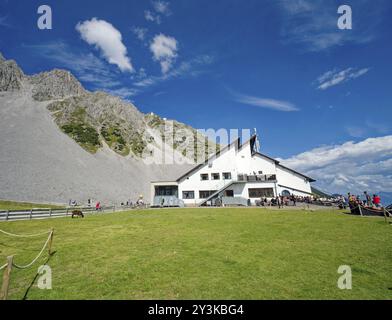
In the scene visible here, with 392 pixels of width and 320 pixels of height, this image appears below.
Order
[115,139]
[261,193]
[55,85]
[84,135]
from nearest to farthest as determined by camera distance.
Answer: [261,193] < [84,135] < [115,139] < [55,85]

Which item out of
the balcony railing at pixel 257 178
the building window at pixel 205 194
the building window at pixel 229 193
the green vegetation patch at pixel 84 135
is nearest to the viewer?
the balcony railing at pixel 257 178

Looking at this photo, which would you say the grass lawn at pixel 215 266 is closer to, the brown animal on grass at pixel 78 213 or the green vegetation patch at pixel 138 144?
the brown animal on grass at pixel 78 213

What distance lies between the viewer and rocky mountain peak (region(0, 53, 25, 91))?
116 meters

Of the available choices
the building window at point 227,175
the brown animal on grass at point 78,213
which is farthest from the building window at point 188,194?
the brown animal on grass at point 78,213

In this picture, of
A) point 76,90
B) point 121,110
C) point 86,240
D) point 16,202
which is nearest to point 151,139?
point 121,110

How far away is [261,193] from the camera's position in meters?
39.6

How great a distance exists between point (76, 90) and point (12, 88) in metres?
42.9

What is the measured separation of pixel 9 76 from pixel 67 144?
225 feet

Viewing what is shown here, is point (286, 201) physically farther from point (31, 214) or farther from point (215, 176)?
point (31, 214)

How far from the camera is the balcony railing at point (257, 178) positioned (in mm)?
39562

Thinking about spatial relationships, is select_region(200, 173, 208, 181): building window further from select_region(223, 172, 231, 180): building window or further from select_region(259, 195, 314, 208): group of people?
select_region(259, 195, 314, 208): group of people

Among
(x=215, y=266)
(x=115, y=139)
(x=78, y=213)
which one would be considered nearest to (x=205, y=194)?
(x=78, y=213)

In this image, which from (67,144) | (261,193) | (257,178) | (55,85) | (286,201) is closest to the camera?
(286,201)

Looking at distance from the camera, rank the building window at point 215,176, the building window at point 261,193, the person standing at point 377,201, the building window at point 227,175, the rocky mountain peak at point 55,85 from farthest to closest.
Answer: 1. the rocky mountain peak at point 55,85
2. the building window at point 215,176
3. the building window at point 227,175
4. the building window at point 261,193
5. the person standing at point 377,201
